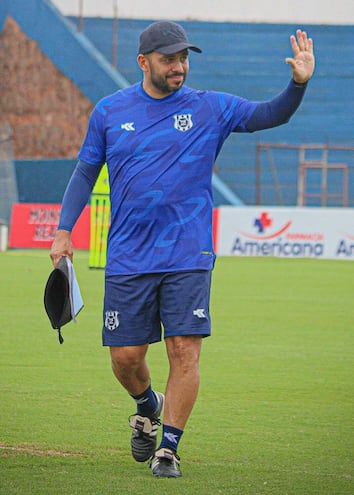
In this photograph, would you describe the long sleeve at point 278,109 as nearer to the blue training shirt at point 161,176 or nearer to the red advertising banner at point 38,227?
the blue training shirt at point 161,176

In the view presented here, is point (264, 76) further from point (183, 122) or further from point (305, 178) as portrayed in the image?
point (183, 122)

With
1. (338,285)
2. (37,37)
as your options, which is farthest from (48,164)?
(338,285)

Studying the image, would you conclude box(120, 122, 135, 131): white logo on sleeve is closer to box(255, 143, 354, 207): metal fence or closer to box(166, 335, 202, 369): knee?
box(166, 335, 202, 369): knee

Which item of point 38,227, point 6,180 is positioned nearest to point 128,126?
point 38,227

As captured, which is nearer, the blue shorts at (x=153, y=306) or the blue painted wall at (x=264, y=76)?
the blue shorts at (x=153, y=306)

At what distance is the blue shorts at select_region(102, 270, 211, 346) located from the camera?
20.1ft

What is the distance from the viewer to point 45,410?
7836 millimetres

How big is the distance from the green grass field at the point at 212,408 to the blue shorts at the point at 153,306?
677 mm

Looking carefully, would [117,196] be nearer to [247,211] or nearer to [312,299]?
[312,299]

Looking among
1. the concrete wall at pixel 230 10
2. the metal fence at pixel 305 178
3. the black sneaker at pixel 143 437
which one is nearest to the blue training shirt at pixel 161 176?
the black sneaker at pixel 143 437

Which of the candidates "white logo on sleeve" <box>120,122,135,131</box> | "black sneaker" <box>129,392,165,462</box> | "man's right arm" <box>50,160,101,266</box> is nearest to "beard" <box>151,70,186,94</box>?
"white logo on sleeve" <box>120,122,135,131</box>

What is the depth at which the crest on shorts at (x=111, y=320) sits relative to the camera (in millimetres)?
6223

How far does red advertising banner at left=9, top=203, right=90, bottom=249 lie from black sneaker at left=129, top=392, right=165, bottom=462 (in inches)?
896

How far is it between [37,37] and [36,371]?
3333 cm
